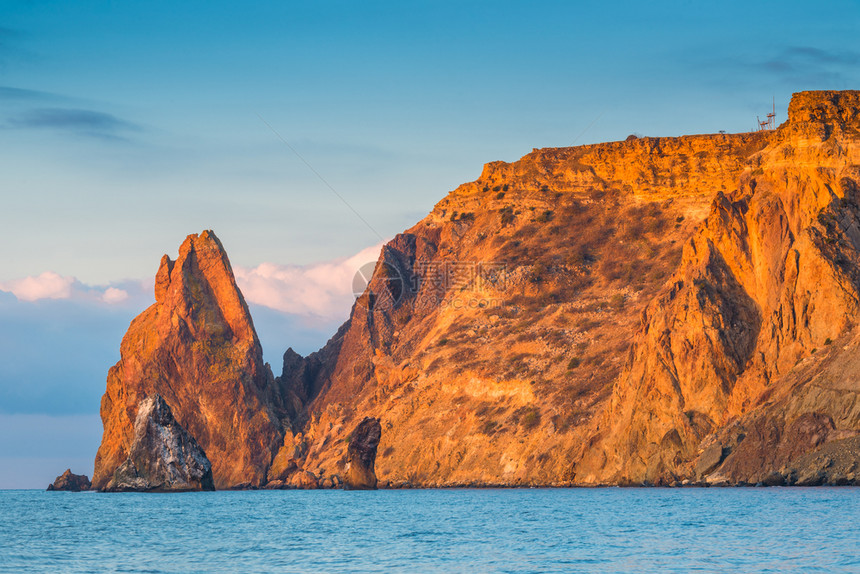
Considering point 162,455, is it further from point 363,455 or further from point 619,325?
point 619,325

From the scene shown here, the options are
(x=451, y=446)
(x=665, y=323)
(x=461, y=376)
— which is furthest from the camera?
(x=461, y=376)

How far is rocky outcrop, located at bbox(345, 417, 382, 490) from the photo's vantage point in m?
111

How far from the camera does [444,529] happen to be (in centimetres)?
5534

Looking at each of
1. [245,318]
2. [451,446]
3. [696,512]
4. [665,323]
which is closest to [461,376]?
[451,446]

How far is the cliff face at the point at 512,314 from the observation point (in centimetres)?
10856

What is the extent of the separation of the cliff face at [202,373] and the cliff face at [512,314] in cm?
704

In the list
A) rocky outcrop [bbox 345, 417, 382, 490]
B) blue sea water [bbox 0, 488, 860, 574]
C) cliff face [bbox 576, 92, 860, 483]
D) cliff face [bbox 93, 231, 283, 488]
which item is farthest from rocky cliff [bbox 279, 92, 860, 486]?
blue sea water [bbox 0, 488, 860, 574]

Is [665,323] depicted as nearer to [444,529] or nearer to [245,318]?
[444,529]

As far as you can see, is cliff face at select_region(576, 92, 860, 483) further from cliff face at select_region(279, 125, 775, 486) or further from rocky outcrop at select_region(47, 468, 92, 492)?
rocky outcrop at select_region(47, 468, 92, 492)

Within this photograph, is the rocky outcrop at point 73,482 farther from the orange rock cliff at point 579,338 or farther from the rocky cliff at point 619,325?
the rocky cliff at point 619,325

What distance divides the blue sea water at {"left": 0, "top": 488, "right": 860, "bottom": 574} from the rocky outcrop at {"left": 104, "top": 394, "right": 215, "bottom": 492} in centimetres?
3330

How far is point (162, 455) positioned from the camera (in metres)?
114

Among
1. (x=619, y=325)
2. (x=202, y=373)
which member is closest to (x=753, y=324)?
(x=619, y=325)

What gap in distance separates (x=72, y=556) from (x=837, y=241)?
228 feet
